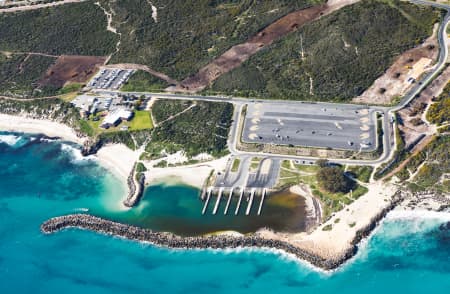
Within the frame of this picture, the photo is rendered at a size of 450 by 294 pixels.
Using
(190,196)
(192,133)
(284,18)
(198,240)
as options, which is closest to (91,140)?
(192,133)

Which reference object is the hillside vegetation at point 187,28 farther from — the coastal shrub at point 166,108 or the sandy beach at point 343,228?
the sandy beach at point 343,228

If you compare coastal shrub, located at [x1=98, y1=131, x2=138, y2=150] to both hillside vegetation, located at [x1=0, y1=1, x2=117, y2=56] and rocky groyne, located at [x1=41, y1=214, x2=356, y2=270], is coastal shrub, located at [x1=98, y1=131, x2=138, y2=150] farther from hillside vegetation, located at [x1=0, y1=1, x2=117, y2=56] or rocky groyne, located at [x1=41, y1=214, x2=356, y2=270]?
hillside vegetation, located at [x1=0, y1=1, x2=117, y2=56]

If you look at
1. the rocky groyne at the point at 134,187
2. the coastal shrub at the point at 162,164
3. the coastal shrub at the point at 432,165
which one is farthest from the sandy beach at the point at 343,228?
the coastal shrub at the point at 162,164

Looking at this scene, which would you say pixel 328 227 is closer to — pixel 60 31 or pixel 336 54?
pixel 336 54

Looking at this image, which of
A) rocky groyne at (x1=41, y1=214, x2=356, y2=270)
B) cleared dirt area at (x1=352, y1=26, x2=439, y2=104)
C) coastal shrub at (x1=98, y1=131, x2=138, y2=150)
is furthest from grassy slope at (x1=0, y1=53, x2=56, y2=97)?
cleared dirt area at (x1=352, y1=26, x2=439, y2=104)

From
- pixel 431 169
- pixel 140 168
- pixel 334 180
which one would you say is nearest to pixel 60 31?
pixel 140 168

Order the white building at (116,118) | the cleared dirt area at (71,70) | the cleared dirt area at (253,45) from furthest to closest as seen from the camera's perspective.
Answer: the cleared dirt area at (71,70) < the cleared dirt area at (253,45) < the white building at (116,118)
